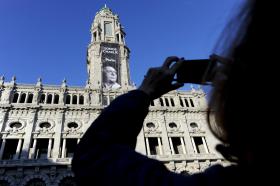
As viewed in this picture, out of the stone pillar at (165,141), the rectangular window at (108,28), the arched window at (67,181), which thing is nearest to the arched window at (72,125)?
the arched window at (67,181)

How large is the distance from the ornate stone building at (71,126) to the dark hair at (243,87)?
897 inches

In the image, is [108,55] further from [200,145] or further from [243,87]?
[243,87]

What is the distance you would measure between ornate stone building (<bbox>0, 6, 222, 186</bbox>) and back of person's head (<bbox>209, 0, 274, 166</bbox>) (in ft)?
74.8

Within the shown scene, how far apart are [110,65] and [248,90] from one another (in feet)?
105

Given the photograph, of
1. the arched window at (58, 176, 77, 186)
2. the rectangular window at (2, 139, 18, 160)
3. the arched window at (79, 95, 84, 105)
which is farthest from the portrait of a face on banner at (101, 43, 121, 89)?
the arched window at (58, 176, 77, 186)

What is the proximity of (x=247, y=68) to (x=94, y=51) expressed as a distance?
33.9 m

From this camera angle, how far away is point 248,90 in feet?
3.32

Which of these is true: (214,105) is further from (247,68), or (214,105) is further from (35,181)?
(35,181)

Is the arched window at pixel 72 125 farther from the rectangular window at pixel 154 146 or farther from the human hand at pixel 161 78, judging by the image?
the human hand at pixel 161 78

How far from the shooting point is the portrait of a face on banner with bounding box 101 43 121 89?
30.5 meters

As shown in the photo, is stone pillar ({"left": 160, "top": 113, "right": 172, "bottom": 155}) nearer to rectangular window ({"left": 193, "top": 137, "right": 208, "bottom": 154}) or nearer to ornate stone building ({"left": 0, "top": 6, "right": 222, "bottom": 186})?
ornate stone building ({"left": 0, "top": 6, "right": 222, "bottom": 186})

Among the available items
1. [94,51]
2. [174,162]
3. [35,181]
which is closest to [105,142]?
[35,181]

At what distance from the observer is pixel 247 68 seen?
102cm

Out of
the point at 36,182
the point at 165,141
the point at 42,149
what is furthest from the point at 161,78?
A: the point at 165,141
